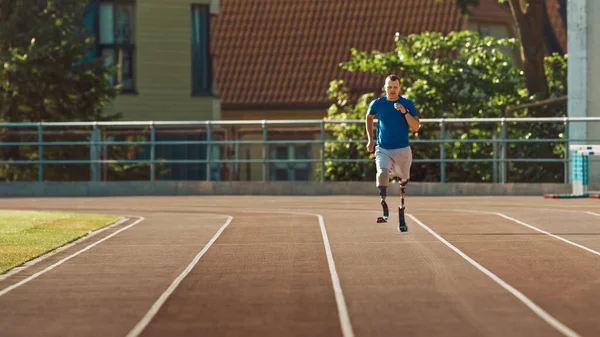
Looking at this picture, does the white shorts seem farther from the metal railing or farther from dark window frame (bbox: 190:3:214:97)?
dark window frame (bbox: 190:3:214:97)

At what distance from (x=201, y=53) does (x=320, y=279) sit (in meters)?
32.9

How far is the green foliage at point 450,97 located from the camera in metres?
31.7

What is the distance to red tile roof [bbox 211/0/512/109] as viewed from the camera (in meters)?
47.8

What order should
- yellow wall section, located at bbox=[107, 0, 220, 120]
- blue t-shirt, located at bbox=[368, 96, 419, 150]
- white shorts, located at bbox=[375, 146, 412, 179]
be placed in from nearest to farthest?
blue t-shirt, located at bbox=[368, 96, 419, 150], white shorts, located at bbox=[375, 146, 412, 179], yellow wall section, located at bbox=[107, 0, 220, 120]

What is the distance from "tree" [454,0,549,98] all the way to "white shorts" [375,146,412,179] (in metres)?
18.5

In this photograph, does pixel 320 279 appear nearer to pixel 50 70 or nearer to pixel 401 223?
pixel 401 223

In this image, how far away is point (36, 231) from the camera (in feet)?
63.9

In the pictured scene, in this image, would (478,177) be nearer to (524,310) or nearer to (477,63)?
(477,63)

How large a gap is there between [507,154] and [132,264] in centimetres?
1736

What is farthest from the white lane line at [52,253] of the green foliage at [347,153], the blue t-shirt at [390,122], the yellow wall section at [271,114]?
the yellow wall section at [271,114]

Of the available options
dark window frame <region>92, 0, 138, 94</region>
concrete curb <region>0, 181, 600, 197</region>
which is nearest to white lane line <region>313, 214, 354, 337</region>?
concrete curb <region>0, 181, 600, 197</region>

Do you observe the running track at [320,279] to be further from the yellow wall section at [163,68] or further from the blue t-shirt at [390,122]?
the yellow wall section at [163,68]

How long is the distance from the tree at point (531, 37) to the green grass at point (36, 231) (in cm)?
1601

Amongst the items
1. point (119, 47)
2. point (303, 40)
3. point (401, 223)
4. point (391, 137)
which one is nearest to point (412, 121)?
point (391, 137)
